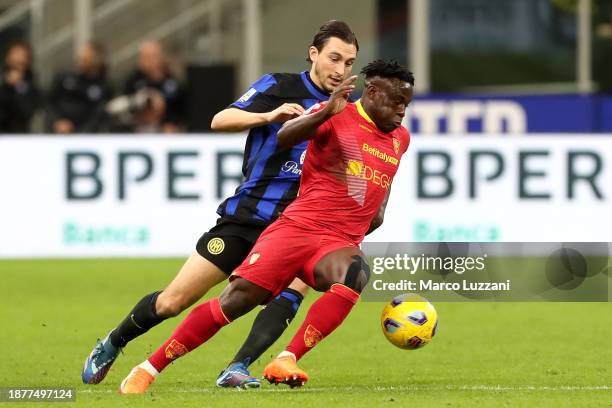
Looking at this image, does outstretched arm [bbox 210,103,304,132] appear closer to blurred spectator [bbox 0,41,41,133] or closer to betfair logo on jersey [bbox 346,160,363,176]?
betfair logo on jersey [bbox 346,160,363,176]

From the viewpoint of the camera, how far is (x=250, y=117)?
774cm

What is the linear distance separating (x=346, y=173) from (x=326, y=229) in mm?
297

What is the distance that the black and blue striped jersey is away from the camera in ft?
26.6

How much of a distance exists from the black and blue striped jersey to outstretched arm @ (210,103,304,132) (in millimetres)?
263

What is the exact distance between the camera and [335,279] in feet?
24.9

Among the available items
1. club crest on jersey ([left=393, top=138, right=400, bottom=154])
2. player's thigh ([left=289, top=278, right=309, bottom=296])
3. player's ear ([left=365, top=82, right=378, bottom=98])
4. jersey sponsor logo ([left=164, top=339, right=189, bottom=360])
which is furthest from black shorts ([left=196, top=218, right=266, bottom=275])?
player's ear ([left=365, top=82, right=378, bottom=98])

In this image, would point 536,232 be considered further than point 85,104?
No

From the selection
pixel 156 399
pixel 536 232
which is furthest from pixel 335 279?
pixel 536 232

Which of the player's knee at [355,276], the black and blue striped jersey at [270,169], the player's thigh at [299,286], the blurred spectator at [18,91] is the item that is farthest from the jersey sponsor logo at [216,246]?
the blurred spectator at [18,91]

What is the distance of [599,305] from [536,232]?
2.97 meters

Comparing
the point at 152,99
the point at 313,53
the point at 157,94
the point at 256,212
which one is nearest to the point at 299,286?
the point at 256,212

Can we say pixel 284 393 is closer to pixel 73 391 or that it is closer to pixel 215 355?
pixel 73 391

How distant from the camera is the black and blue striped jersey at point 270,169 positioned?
809 centimetres

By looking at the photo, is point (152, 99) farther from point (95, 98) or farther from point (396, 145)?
point (396, 145)
